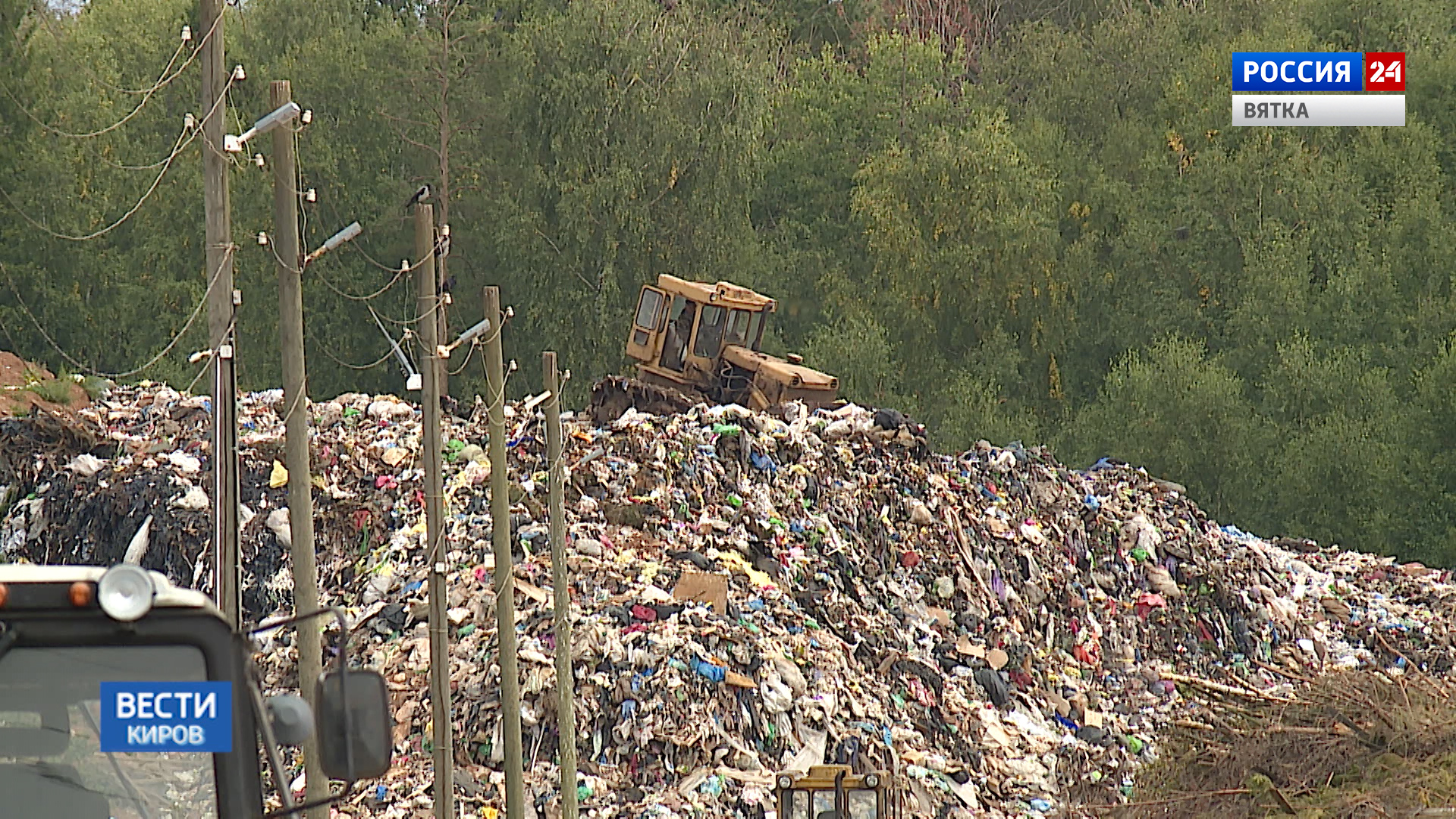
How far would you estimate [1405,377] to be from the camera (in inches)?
1618

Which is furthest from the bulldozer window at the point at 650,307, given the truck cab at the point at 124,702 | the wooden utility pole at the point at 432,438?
the truck cab at the point at 124,702

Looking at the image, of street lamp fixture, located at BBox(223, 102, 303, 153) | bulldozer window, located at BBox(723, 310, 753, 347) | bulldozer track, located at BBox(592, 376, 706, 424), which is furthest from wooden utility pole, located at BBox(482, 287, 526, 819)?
bulldozer window, located at BBox(723, 310, 753, 347)

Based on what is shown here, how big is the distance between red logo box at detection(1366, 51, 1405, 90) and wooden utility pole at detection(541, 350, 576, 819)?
30.8 meters

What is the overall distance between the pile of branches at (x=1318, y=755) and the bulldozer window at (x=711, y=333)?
1561 cm

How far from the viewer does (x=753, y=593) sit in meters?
21.5

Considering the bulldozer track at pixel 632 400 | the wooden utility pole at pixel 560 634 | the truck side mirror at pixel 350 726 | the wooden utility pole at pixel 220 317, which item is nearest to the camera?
the truck side mirror at pixel 350 726

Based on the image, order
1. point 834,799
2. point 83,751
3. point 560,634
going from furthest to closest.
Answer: point 560,634 < point 834,799 < point 83,751

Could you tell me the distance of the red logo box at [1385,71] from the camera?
43562 mm

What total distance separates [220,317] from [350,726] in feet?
24.6

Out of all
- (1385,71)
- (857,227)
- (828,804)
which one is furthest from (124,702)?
(857,227)

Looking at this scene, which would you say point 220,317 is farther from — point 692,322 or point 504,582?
point 692,322

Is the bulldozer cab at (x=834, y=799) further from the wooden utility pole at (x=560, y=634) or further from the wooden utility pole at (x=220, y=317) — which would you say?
the wooden utility pole at (x=560, y=634)

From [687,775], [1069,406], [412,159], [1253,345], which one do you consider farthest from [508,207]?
[687,775]

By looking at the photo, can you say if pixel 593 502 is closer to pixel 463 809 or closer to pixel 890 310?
pixel 463 809
